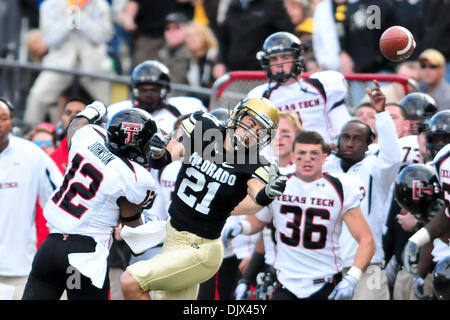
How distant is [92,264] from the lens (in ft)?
23.8

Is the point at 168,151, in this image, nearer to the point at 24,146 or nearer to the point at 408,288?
the point at 24,146

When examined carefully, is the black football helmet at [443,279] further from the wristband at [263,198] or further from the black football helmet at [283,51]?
the black football helmet at [283,51]

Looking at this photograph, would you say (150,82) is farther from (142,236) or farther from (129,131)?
(142,236)

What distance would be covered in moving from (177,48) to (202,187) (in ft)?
17.0

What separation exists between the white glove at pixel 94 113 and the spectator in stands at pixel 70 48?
4.45 meters

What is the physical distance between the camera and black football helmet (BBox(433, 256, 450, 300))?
715 centimetres

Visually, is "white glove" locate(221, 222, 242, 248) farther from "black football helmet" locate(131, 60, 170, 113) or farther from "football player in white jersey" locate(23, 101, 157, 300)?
"black football helmet" locate(131, 60, 170, 113)

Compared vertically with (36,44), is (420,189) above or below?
below

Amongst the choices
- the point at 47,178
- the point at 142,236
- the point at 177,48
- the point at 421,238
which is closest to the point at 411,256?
the point at 421,238

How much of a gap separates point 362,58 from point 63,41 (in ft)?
12.1

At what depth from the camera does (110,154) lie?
24.2ft

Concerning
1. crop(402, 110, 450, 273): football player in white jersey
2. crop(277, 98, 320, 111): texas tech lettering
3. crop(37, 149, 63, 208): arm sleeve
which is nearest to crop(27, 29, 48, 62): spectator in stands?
crop(37, 149, 63, 208): arm sleeve

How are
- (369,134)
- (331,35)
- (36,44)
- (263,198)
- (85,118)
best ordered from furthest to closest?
(36,44) → (331,35) → (369,134) → (85,118) → (263,198)

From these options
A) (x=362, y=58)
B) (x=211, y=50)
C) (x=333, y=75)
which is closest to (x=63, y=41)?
(x=211, y=50)
